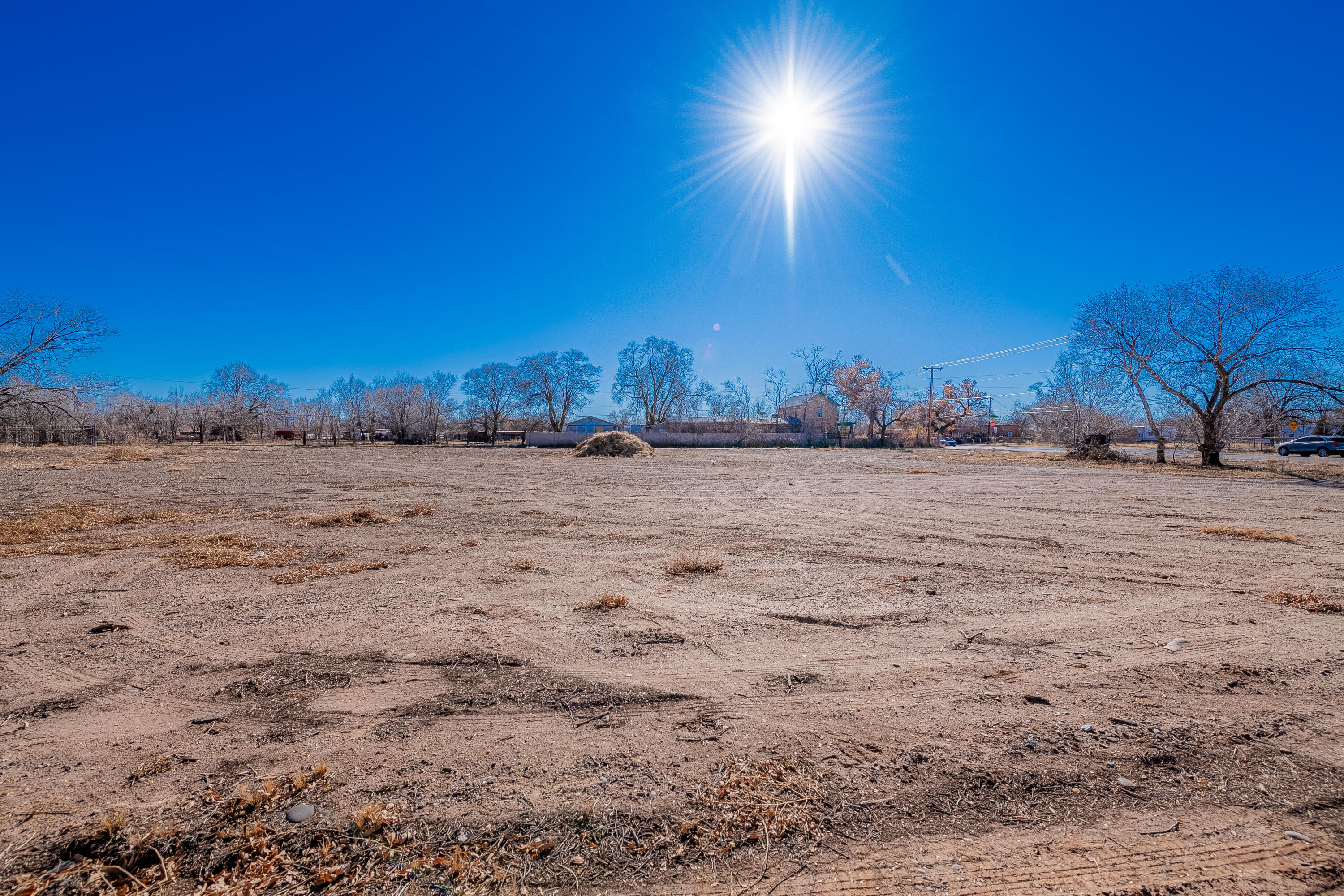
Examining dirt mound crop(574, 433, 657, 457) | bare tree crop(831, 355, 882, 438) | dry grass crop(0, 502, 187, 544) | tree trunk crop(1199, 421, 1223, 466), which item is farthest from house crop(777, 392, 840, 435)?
dry grass crop(0, 502, 187, 544)

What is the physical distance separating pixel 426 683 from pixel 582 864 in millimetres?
2012

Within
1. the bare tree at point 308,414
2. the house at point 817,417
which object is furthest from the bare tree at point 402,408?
the house at point 817,417

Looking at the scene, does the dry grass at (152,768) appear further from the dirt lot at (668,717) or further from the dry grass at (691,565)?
the dry grass at (691,565)

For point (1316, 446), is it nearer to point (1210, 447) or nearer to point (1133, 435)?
point (1133, 435)

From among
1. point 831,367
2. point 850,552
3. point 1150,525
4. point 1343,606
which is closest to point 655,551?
point 850,552

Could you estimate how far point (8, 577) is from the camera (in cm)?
585

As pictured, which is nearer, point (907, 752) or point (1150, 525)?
point (907, 752)

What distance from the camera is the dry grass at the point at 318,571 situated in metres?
5.87

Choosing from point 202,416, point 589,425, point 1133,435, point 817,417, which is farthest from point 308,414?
point 1133,435

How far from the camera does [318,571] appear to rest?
20.2 ft

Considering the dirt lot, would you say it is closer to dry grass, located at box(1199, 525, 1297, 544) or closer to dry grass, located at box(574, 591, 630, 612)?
dry grass, located at box(574, 591, 630, 612)

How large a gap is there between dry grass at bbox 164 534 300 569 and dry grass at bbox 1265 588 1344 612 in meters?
11.1

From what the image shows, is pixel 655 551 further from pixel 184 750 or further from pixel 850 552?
pixel 184 750

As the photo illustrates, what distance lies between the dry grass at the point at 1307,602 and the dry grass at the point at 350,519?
1222cm
